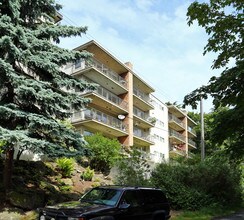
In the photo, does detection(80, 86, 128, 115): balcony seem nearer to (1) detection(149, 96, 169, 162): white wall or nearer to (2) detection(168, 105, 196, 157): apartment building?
(1) detection(149, 96, 169, 162): white wall

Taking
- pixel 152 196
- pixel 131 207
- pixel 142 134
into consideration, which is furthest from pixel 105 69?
pixel 131 207

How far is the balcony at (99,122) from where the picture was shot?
32838mm

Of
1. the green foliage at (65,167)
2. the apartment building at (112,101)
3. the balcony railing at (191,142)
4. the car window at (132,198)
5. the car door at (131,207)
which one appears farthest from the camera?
the balcony railing at (191,142)

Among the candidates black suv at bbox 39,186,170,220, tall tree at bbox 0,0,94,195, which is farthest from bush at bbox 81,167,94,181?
black suv at bbox 39,186,170,220

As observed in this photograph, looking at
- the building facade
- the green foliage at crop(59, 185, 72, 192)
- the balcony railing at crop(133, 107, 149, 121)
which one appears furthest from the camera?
the balcony railing at crop(133, 107, 149, 121)

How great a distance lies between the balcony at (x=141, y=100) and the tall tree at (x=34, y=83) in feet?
95.9

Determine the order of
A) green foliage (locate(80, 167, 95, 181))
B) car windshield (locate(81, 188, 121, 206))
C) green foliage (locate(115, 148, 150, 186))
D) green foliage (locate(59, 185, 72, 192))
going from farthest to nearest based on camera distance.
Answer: green foliage (locate(80, 167, 95, 181))
green foliage (locate(115, 148, 150, 186))
green foliage (locate(59, 185, 72, 192))
car windshield (locate(81, 188, 121, 206))

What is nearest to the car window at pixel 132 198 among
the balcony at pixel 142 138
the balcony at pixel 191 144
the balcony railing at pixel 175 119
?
the balcony at pixel 142 138

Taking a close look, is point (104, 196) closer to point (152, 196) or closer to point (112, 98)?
point (152, 196)

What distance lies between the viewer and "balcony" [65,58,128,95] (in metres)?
34.1

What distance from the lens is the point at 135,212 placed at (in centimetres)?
980

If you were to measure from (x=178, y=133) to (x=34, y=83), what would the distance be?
54.1 m

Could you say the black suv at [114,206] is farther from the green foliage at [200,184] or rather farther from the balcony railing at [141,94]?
the balcony railing at [141,94]

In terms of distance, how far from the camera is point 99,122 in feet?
110
